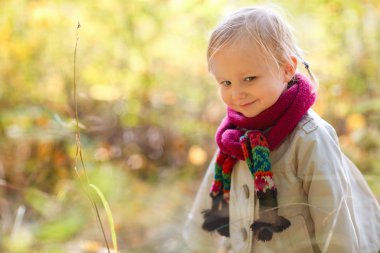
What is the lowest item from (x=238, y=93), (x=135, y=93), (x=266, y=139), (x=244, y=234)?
(x=135, y=93)

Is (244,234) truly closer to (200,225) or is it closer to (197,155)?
(200,225)

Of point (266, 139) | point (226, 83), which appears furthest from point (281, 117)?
point (226, 83)

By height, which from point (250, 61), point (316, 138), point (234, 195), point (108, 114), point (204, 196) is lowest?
point (108, 114)

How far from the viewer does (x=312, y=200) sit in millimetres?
1515

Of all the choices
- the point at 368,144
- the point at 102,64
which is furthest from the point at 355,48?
the point at 102,64

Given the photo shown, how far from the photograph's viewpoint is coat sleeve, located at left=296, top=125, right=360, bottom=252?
4.81 ft

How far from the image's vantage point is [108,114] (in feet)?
12.2

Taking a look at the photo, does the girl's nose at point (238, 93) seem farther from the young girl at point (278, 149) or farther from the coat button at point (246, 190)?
the coat button at point (246, 190)

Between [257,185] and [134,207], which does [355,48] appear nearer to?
[134,207]

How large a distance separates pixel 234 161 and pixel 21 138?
2.19 meters

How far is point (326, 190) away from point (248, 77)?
460 millimetres

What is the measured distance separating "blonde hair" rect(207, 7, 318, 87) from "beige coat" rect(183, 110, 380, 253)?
25 cm

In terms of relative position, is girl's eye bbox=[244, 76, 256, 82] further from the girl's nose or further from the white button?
the white button

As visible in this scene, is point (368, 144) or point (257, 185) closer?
point (257, 185)
